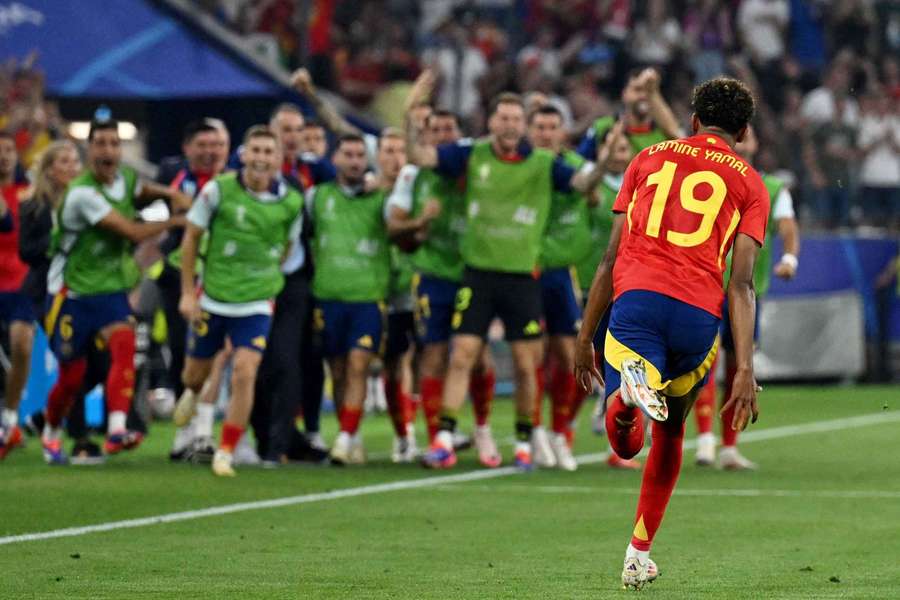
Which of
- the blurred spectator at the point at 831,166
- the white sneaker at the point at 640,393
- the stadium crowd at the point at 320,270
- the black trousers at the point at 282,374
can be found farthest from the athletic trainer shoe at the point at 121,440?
the blurred spectator at the point at 831,166

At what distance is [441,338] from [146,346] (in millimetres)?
4012

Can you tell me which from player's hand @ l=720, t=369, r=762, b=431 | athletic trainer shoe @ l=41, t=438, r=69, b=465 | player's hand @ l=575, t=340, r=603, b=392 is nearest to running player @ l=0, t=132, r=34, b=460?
athletic trainer shoe @ l=41, t=438, r=69, b=465

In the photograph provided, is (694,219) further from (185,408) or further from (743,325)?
(185,408)

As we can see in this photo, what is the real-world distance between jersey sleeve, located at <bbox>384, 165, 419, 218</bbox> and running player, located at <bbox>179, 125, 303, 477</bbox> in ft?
2.88

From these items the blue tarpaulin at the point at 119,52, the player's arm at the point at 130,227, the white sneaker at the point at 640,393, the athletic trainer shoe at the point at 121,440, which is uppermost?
the blue tarpaulin at the point at 119,52

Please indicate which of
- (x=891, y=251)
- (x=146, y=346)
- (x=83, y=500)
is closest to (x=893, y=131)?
(x=891, y=251)

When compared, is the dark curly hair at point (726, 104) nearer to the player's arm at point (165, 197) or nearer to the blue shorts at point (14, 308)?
the player's arm at point (165, 197)

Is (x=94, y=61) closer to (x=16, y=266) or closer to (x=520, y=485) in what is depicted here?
(x=16, y=266)

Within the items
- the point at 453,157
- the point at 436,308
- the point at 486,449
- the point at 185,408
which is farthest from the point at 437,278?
the point at 185,408

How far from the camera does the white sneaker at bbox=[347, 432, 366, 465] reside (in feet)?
45.9

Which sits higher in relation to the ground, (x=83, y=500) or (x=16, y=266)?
(x=16, y=266)

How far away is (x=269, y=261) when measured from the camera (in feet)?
43.1

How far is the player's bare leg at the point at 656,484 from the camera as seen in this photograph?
785 cm

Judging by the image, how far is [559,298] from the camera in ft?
46.2
